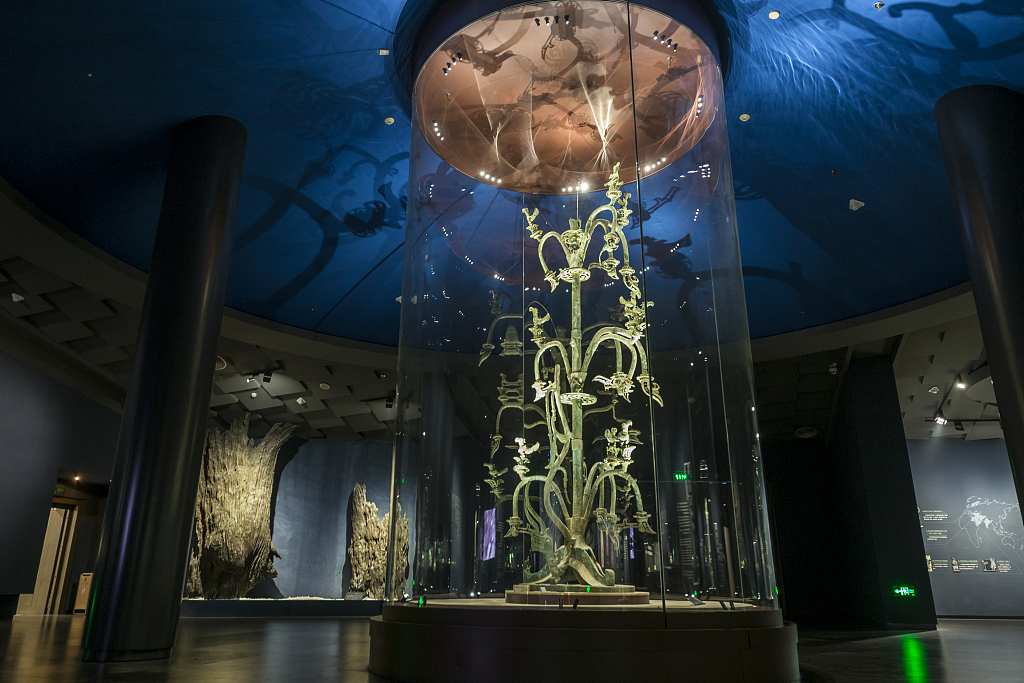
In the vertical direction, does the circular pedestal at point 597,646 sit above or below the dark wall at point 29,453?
below

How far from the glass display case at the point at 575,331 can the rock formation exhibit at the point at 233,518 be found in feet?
29.6

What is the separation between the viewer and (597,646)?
8.08 ft

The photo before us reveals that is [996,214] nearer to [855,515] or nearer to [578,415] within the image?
[578,415]

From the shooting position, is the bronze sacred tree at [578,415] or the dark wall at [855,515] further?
the dark wall at [855,515]

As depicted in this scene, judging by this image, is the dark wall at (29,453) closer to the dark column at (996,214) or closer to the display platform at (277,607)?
the display platform at (277,607)

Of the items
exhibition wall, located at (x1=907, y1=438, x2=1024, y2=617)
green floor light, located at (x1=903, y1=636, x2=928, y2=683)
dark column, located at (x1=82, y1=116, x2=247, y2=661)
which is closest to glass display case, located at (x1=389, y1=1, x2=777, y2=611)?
green floor light, located at (x1=903, y1=636, x2=928, y2=683)

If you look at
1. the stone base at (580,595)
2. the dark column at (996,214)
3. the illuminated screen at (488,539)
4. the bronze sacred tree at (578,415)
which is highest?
the dark column at (996,214)

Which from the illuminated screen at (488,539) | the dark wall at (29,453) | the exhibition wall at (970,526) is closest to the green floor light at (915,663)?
the illuminated screen at (488,539)

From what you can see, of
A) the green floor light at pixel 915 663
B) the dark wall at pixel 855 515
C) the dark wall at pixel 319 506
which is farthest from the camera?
the dark wall at pixel 319 506

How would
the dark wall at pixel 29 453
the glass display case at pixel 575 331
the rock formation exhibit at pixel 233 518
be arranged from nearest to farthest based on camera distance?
the glass display case at pixel 575 331, the dark wall at pixel 29 453, the rock formation exhibit at pixel 233 518

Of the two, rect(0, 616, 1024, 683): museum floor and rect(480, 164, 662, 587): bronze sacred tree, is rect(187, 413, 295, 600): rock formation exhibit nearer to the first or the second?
rect(0, 616, 1024, 683): museum floor

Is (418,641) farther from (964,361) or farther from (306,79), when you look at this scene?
(964,361)

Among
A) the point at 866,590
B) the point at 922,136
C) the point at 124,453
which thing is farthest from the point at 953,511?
the point at 124,453

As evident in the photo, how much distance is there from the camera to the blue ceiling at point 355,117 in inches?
153
